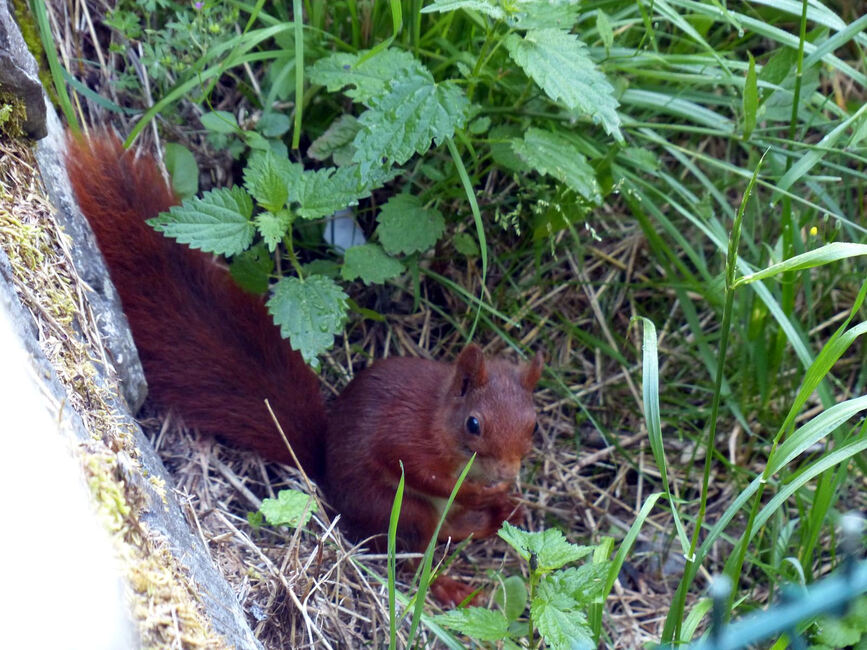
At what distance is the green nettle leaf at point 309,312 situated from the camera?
199cm

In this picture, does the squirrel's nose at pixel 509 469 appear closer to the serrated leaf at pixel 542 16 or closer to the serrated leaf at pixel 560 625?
the serrated leaf at pixel 560 625

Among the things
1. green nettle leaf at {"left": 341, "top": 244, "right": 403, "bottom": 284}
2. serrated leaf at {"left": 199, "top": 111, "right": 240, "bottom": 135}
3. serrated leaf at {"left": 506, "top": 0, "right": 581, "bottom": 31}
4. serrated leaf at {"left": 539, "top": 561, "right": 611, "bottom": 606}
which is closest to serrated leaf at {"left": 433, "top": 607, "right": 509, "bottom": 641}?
serrated leaf at {"left": 539, "top": 561, "right": 611, "bottom": 606}

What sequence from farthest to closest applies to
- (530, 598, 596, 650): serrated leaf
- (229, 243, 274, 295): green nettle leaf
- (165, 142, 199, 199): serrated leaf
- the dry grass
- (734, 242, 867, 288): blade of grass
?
(165, 142, 199, 199): serrated leaf, (229, 243, 274, 295): green nettle leaf, (530, 598, 596, 650): serrated leaf, (734, 242, 867, 288): blade of grass, the dry grass

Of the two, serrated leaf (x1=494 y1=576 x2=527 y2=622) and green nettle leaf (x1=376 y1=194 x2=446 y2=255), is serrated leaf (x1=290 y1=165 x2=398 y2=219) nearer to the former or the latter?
green nettle leaf (x1=376 y1=194 x2=446 y2=255)

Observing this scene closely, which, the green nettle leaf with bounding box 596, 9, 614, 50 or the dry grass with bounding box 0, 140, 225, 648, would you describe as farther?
the green nettle leaf with bounding box 596, 9, 614, 50

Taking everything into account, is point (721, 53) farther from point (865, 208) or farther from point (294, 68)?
point (294, 68)

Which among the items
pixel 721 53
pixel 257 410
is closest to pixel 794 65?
pixel 721 53

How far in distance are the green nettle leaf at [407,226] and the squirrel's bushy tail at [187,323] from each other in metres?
0.40

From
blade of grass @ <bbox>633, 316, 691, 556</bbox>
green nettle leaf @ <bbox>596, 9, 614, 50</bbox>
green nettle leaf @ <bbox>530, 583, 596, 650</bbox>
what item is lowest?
green nettle leaf @ <bbox>530, 583, 596, 650</bbox>

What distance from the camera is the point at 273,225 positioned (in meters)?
2.03

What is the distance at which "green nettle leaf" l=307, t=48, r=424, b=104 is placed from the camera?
2047 mm

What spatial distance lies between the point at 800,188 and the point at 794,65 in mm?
633

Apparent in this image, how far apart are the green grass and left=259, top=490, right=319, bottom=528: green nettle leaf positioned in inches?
28.2

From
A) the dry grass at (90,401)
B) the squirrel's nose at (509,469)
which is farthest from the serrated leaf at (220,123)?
the squirrel's nose at (509,469)
